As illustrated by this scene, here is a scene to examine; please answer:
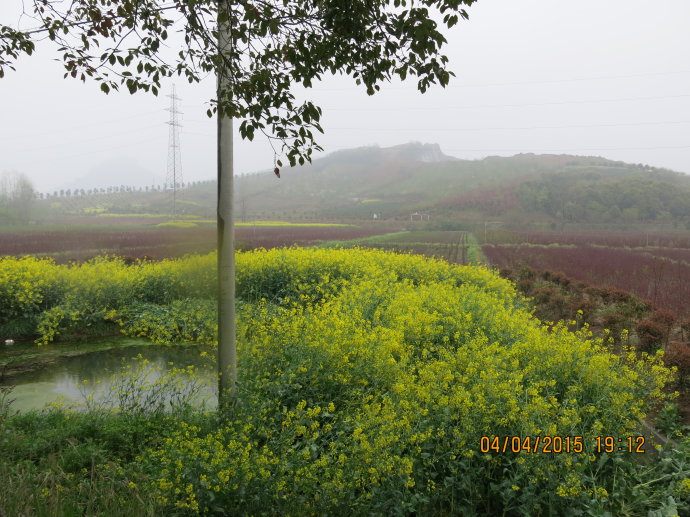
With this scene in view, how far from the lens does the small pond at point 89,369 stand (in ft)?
16.0

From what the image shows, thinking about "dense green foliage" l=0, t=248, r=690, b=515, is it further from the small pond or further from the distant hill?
the distant hill

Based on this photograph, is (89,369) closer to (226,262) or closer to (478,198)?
(226,262)

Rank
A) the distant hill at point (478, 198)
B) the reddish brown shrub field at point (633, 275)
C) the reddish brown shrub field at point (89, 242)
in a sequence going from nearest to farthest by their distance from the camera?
the reddish brown shrub field at point (89, 242) < the reddish brown shrub field at point (633, 275) < the distant hill at point (478, 198)

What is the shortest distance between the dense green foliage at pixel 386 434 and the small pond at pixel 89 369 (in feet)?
3.26

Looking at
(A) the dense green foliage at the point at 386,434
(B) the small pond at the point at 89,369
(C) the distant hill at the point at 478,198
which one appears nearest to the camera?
(A) the dense green foliage at the point at 386,434

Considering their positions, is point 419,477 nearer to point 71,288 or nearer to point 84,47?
point 84,47

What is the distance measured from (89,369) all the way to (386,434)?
5234 millimetres

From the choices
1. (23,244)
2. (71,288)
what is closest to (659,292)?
(71,288)

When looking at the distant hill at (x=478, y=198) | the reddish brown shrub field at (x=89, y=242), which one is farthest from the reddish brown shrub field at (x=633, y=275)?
the distant hill at (x=478, y=198)

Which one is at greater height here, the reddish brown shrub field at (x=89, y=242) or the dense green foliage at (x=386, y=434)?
the reddish brown shrub field at (x=89, y=242)

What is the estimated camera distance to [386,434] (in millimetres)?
2535

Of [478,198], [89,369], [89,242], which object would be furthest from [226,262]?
[478,198]
